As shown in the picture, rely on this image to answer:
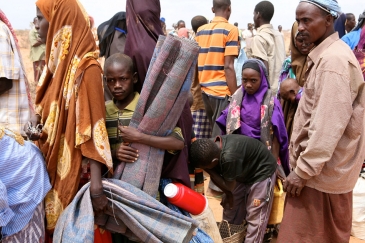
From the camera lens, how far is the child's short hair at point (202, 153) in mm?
3195

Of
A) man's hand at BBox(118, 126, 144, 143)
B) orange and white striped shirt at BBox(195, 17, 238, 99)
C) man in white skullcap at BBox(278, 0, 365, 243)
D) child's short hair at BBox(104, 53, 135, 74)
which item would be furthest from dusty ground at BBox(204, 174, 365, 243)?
child's short hair at BBox(104, 53, 135, 74)

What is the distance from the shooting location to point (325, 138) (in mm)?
2557

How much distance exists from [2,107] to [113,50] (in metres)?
1.97

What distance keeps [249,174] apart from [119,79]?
1774 mm

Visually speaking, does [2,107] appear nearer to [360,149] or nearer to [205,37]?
[360,149]

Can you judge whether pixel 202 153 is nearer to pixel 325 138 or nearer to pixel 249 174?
pixel 249 174

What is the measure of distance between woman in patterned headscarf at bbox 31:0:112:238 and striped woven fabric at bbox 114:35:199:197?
0.65 ft

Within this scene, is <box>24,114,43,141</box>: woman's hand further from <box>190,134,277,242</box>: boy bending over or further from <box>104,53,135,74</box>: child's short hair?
<box>190,134,277,242</box>: boy bending over

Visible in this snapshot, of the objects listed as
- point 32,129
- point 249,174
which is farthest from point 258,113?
point 32,129

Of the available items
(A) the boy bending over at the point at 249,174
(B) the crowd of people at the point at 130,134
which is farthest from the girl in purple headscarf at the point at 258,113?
(B) the crowd of people at the point at 130,134

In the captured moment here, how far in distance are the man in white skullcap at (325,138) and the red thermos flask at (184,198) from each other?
648 millimetres

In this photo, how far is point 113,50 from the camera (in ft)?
13.8

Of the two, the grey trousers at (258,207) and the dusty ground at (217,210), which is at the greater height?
Result: the grey trousers at (258,207)

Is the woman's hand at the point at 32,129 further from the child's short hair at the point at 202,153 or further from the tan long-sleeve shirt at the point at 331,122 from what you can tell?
the tan long-sleeve shirt at the point at 331,122
